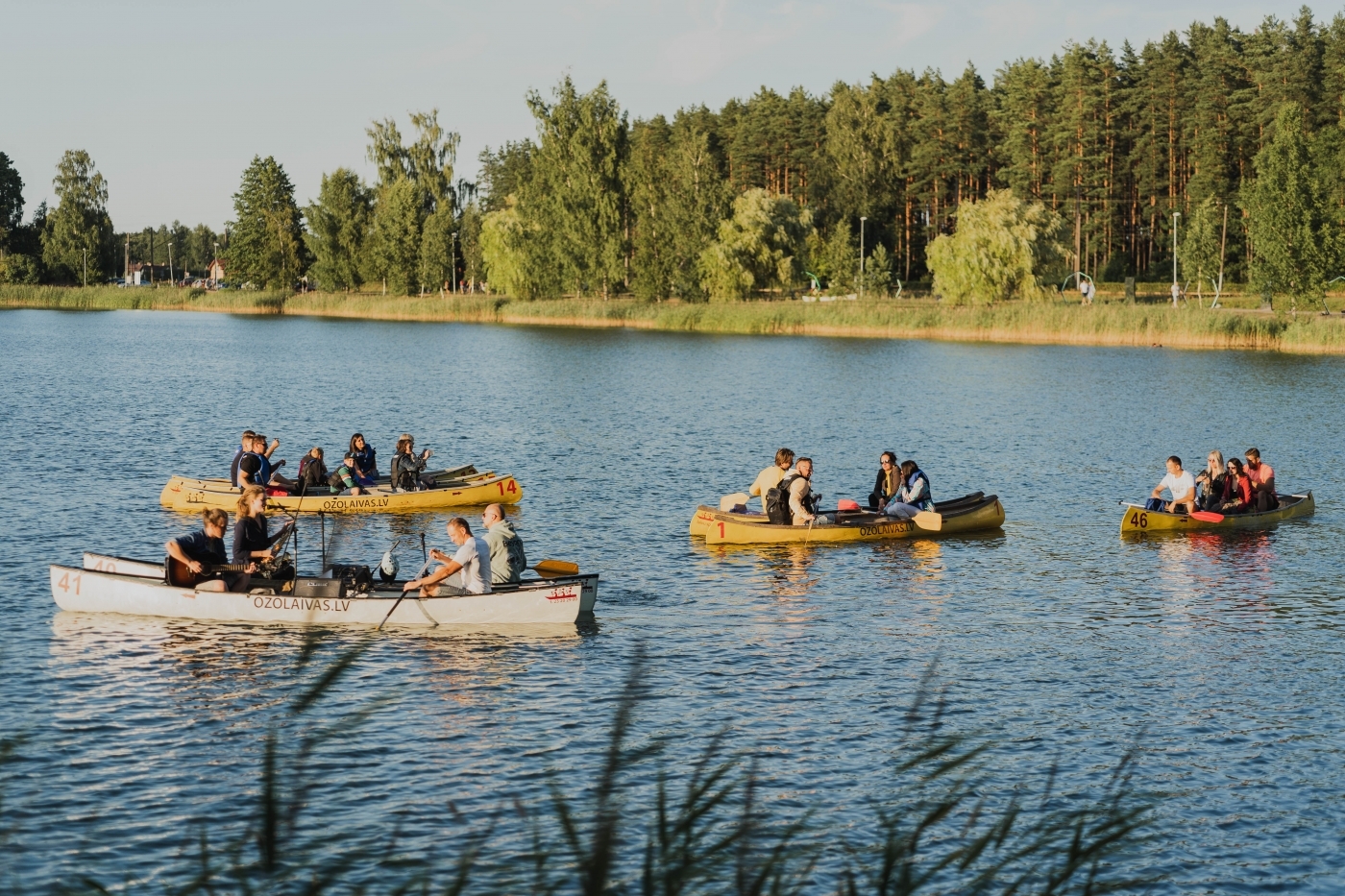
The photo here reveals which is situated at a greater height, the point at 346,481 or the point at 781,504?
the point at 346,481

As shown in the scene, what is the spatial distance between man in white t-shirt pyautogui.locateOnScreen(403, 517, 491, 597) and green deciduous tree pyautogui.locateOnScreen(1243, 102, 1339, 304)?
2679 inches

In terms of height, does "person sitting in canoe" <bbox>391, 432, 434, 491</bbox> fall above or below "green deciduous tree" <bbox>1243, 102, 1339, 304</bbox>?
below

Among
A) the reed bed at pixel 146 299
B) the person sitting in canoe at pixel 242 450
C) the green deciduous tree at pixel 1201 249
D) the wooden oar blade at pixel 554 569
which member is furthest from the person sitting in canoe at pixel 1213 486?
the reed bed at pixel 146 299

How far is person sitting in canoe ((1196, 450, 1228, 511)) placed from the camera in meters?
26.7

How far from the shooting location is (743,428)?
145ft

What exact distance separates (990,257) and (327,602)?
72861 mm

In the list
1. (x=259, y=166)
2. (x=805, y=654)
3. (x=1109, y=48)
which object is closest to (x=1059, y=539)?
(x=805, y=654)

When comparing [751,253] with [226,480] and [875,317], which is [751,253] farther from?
[226,480]

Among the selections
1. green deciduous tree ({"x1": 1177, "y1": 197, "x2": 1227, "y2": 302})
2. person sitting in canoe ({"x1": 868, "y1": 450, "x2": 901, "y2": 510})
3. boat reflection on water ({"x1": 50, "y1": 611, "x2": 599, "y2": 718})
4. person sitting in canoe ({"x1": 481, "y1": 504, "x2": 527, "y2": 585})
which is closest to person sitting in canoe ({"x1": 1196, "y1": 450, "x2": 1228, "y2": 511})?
person sitting in canoe ({"x1": 868, "y1": 450, "x2": 901, "y2": 510})

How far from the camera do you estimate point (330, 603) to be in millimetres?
17688

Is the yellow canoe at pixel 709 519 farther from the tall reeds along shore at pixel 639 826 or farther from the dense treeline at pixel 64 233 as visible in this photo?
the dense treeline at pixel 64 233

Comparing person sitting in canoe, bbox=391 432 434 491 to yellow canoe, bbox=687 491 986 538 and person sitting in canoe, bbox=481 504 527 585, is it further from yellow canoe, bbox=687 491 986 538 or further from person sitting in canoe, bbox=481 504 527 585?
person sitting in canoe, bbox=481 504 527 585

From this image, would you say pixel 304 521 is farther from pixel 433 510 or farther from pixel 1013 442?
pixel 1013 442

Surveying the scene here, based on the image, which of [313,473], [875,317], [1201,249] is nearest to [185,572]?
[313,473]
